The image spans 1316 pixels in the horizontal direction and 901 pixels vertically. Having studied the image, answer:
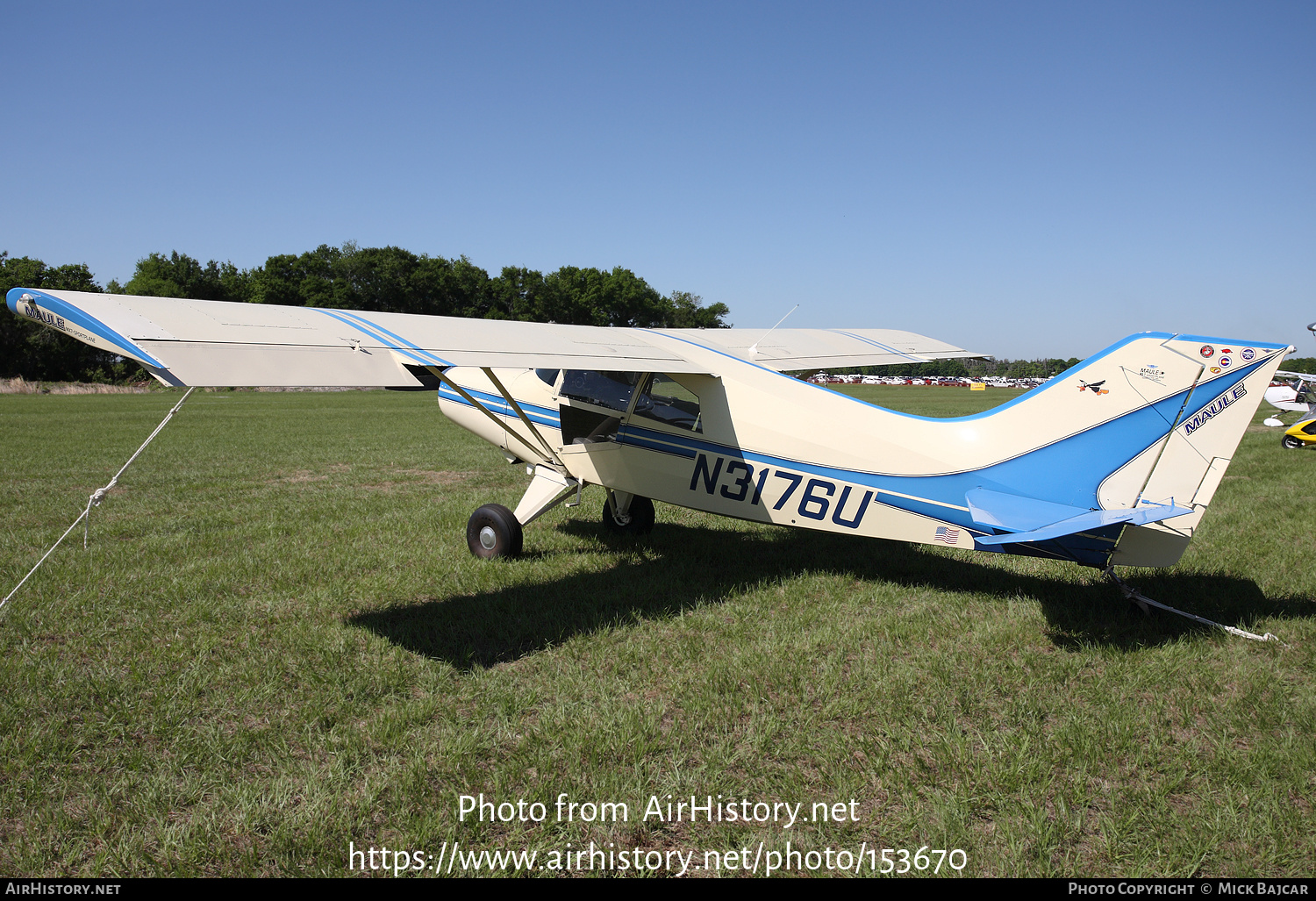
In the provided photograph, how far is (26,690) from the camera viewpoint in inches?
156

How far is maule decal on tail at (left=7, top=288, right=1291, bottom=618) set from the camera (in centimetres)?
430

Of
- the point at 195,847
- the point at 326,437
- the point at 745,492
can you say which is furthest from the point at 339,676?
the point at 326,437

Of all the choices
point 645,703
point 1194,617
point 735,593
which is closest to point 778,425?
point 735,593

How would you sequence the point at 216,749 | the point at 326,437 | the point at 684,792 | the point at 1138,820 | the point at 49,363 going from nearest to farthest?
the point at 1138,820 < the point at 684,792 < the point at 216,749 < the point at 326,437 < the point at 49,363

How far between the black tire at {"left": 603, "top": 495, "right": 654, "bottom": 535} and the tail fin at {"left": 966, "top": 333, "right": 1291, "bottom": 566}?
379 cm

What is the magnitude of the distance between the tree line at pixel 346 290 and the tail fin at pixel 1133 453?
197 ft

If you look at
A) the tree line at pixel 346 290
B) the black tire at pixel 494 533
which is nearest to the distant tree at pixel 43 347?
the tree line at pixel 346 290

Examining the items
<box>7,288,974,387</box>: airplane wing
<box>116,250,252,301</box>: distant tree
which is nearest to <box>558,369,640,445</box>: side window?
<box>7,288,974,387</box>: airplane wing

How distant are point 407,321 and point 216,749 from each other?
137 inches

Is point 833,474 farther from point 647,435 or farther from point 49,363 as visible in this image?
point 49,363

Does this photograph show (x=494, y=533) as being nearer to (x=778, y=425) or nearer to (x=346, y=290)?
(x=778, y=425)

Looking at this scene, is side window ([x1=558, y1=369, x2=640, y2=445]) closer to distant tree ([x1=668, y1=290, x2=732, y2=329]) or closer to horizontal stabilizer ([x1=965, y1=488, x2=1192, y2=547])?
horizontal stabilizer ([x1=965, y1=488, x2=1192, y2=547])

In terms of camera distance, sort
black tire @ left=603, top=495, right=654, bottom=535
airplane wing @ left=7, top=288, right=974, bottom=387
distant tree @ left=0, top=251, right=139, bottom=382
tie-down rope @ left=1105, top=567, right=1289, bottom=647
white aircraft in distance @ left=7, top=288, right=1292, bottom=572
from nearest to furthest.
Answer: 1. airplane wing @ left=7, top=288, right=974, bottom=387
2. white aircraft in distance @ left=7, top=288, right=1292, bottom=572
3. tie-down rope @ left=1105, top=567, right=1289, bottom=647
4. black tire @ left=603, top=495, right=654, bottom=535
5. distant tree @ left=0, top=251, right=139, bottom=382
